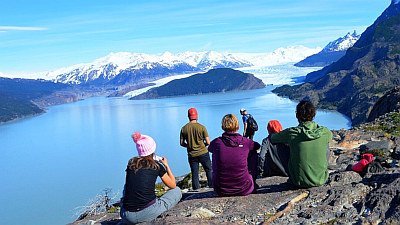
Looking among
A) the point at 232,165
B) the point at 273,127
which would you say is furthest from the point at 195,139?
the point at 232,165

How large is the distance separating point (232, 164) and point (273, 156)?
1672 millimetres

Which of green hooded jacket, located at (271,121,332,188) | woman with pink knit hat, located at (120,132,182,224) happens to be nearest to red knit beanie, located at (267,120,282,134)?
green hooded jacket, located at (271,121,332,188)

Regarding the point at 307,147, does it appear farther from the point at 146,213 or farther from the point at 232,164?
the point at 146,213

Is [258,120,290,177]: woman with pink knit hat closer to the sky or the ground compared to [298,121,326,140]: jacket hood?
closer to the ground

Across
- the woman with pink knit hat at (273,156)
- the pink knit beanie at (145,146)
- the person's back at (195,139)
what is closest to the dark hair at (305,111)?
the woman with pink knit hat at (273,156)

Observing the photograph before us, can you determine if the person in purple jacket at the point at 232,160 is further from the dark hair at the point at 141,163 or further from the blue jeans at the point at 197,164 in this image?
the blue jeans at the point at 197,164

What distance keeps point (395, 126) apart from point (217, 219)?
12.5 metres

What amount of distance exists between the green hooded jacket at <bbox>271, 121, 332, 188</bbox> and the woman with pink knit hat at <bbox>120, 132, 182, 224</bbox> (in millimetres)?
1960

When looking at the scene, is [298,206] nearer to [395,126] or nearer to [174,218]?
[174,218]

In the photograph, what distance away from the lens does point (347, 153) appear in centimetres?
1168

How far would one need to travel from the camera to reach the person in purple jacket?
6.57 meters

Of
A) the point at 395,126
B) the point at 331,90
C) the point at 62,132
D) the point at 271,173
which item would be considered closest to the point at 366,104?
the point at 331,90

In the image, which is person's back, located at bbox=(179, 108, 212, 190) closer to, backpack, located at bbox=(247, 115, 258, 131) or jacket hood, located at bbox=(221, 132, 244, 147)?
jacket hood, located at bbox=(221, 132, 244, 147)

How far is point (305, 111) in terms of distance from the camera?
628 centimetres
